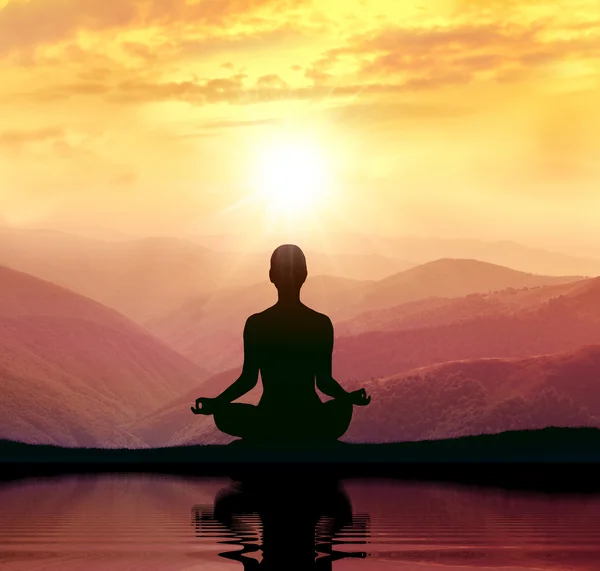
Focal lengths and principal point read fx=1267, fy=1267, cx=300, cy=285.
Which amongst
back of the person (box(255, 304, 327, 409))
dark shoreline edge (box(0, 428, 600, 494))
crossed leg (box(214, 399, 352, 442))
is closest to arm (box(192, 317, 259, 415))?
back of the person (box(255, 304, 327, 409))

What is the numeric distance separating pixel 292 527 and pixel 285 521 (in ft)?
1.74

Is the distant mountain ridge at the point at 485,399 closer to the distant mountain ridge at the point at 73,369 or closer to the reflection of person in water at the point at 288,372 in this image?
the distant mountain ridge at the point at 73,369

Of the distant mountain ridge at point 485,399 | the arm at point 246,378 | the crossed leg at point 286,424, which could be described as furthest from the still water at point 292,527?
the distant mountain ridge at point 485,399

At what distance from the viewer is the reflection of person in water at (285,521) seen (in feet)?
39.3

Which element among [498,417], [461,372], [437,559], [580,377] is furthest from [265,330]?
[461,372]

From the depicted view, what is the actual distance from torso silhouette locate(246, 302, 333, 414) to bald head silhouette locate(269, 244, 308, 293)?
40 cm

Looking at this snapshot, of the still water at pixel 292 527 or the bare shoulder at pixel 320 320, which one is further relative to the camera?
the bare shoulder at pixel 320 320

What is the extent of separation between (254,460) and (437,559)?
24.4ft

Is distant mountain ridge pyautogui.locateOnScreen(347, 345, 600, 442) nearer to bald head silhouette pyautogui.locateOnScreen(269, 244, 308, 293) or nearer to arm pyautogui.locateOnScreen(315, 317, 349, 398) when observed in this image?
arm pyautogui.locateOnScreen(315, 317, 349, 398)

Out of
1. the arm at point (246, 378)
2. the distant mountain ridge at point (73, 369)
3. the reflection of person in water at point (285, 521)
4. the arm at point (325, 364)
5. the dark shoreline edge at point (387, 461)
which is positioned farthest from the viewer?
the distant mountain ridge at point (73, 369)

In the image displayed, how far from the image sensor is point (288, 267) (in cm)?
1905

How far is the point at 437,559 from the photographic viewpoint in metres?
12.1

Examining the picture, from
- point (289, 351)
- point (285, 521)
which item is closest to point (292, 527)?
point (285, 521)

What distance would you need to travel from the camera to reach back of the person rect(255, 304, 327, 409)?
760 inches
